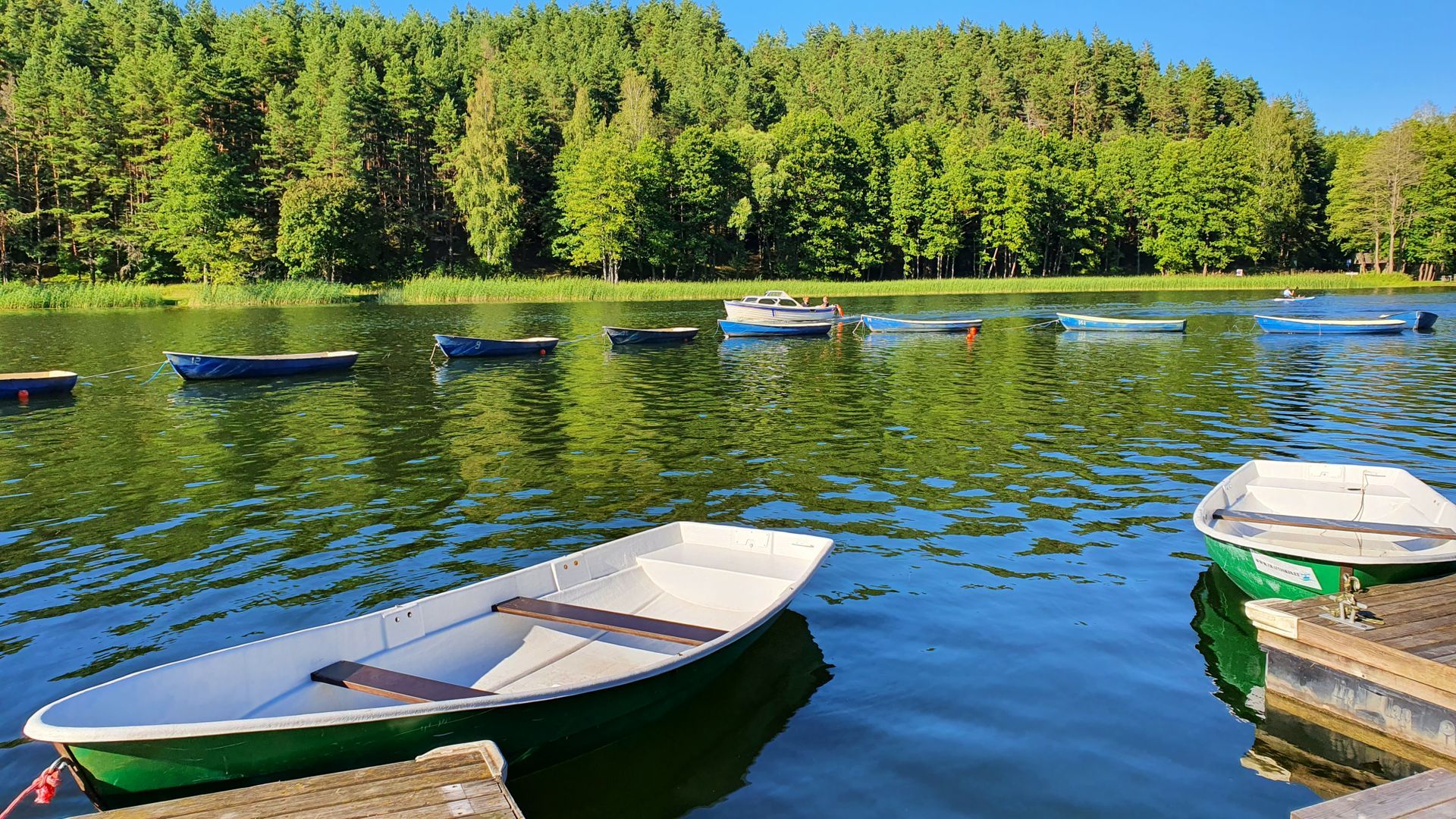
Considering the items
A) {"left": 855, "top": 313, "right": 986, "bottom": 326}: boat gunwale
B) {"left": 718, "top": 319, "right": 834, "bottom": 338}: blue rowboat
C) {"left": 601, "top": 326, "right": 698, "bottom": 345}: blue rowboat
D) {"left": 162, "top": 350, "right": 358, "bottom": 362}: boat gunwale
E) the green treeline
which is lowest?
{"left": 162, "top": 350, "right": 358, "bottom": 362}: boat gunwale

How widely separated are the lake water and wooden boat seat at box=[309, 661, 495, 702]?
945mm

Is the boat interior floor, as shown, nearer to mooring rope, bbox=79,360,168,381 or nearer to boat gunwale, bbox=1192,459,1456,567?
boat gunwale, bbox=1192,459,1456,567

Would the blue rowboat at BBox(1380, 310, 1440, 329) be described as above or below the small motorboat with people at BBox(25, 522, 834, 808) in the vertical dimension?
above

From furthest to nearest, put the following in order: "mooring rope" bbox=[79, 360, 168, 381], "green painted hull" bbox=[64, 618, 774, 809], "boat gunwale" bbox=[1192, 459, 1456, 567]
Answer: "mooring rope" bbox=[79, 360, 168, 381], "boat gunwale" bbox=[1192, 459, 1456, 567], "green painted hull" bbox=[64, 618, 774, 809]

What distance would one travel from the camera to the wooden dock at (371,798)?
487 cm

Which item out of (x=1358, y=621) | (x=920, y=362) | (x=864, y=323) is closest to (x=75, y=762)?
(x=1358, y=621)

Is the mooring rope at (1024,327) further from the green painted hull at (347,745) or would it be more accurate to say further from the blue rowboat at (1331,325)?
the green painted hull at (347,745)

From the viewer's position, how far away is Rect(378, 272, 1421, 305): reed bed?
67.4 meters

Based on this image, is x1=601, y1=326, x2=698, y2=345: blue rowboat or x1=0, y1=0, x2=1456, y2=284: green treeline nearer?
x1=601, y1=326, x2=698, y2=345: blue rowboat

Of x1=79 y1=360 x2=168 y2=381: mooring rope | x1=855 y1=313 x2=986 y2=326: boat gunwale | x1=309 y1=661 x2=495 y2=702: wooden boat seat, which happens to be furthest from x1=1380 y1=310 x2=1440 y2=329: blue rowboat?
x1=79 y1=360 x2=168 y2=381: mooring rope

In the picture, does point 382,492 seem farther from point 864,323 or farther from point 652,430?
point 864,323

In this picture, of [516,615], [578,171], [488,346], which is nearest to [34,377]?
[488,346]

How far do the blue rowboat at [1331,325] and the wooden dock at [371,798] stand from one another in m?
45.2

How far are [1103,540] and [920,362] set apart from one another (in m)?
21.4
